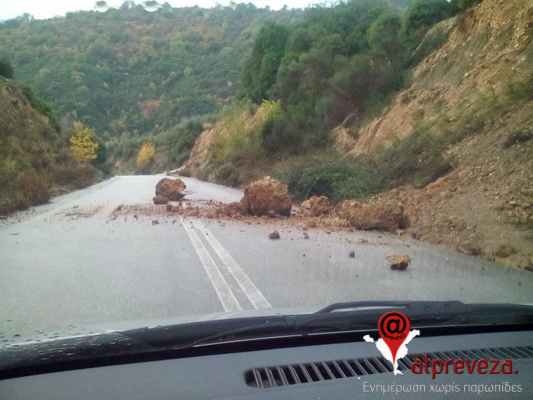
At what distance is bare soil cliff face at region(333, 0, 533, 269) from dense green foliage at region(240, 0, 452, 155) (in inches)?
96.0

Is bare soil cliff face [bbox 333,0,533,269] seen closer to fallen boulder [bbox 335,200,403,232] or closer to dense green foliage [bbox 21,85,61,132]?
fallen boulder [bbox 335,200,403,232]

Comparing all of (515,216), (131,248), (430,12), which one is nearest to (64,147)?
(430,12)

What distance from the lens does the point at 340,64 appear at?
103 feet

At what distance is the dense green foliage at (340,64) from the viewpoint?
90.5ft

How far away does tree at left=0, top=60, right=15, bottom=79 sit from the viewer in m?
31.5

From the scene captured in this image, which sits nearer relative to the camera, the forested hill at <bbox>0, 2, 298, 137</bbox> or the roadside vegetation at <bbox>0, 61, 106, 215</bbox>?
the roadside vegetation at <bbox>0, 61, 106, 215</bbox>

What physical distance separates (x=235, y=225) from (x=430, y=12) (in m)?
19.5

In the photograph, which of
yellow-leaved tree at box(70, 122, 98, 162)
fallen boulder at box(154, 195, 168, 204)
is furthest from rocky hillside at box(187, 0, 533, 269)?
yellow-leaved tree at box(70, 122, 98, 162)

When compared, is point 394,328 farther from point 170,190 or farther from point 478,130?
point 170,190

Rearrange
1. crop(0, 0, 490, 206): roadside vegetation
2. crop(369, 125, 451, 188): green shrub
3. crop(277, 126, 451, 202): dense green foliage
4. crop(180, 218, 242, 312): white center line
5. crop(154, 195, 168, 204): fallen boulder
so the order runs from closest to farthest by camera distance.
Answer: crop(180, 218, 242, 312): white center line
crop(369, 125, 451, 188): green shrub
crop(277, 126, 451, 202): dense green foliage
crop(154, 195, 168, 204): fallen boulder
crop(0, 0, 490, 206): roadside vegetation

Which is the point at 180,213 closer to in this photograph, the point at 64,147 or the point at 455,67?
the point at 455,67

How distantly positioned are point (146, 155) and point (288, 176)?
4417 cm

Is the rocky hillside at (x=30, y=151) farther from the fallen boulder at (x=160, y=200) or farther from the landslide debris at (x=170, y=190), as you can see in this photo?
the fallen boulder at (x=160, y=200)

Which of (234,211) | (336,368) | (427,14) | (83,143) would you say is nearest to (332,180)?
(234,211)
